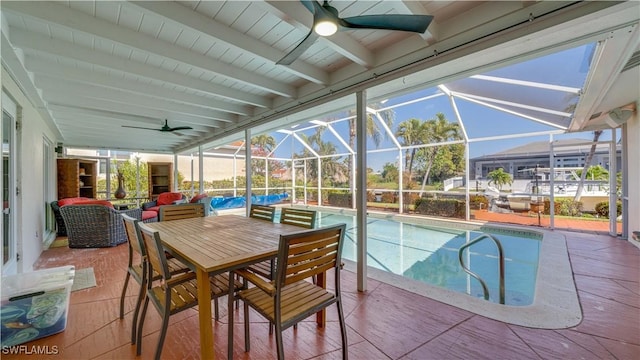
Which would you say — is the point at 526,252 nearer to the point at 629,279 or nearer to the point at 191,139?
the point at 629,279

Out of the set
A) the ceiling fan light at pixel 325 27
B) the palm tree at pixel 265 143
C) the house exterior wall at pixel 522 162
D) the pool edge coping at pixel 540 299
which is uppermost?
the palm tree at pixel 265 143

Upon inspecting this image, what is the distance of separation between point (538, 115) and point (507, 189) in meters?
2.28

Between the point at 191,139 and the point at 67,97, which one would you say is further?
the point at 191,139

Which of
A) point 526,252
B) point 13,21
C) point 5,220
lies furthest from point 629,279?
point 5,220

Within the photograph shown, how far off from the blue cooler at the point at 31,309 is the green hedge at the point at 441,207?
797 centimetres

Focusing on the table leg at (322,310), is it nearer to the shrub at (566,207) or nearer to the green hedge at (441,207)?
the green hedge at (441,207)

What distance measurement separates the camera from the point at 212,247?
183cm

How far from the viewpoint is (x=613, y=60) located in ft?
8.13

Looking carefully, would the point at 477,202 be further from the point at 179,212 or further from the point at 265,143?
the point at 265,143

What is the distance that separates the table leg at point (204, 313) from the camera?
4.92 ft

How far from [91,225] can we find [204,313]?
173 inches

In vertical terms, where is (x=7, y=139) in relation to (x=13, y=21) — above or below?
below

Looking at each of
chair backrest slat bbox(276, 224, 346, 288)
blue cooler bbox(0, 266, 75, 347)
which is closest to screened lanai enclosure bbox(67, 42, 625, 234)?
chair backrest slat bbox(276, 224, 346, 288)

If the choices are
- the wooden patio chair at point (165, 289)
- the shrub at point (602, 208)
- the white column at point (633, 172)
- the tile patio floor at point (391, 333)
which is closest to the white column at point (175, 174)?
the tile patio floor at point (391, 333)
